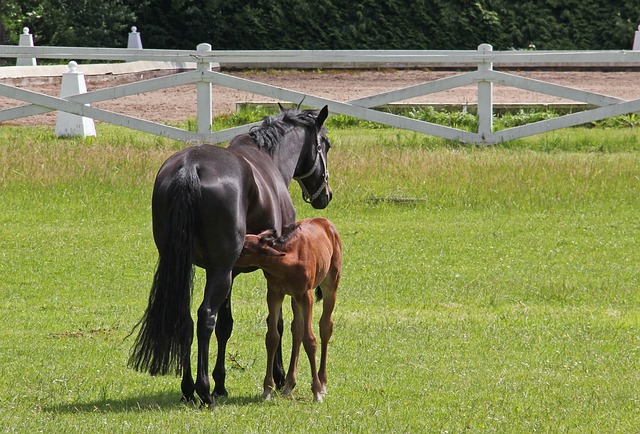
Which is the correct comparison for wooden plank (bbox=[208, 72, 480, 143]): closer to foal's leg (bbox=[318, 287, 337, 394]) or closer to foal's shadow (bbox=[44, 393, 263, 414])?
foal's leg (bbox=[318, 287, 337, 394])

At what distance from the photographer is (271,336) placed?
671 centimetres

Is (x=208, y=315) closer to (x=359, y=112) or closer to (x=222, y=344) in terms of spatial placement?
(x=222, y=344)

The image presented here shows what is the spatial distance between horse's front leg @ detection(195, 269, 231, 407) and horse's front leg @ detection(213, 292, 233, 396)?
1.10 feet

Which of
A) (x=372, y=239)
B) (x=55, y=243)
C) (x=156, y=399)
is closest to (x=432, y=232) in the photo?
(x=372, y=239)

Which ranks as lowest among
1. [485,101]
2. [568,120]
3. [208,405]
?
[208,405]

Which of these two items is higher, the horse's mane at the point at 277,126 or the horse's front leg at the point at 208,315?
the horse's mane at the point at 277,126

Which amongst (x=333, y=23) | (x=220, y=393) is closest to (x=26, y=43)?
(x=333, y=23)

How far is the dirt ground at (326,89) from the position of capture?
21391mm

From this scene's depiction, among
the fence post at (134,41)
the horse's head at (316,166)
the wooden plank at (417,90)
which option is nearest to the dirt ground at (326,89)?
the fence post at (134,41)

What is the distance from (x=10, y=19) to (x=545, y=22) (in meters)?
15.3

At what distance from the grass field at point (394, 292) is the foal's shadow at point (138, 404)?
0.02 metres

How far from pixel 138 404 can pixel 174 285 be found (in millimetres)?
771

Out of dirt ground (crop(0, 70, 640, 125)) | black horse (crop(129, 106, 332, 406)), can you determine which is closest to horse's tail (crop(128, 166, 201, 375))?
black horse (crop(129, 106, 332, 406))

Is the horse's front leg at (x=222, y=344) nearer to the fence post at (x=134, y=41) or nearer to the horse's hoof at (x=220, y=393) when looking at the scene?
the horse's hoof at (x=220, y=393)
